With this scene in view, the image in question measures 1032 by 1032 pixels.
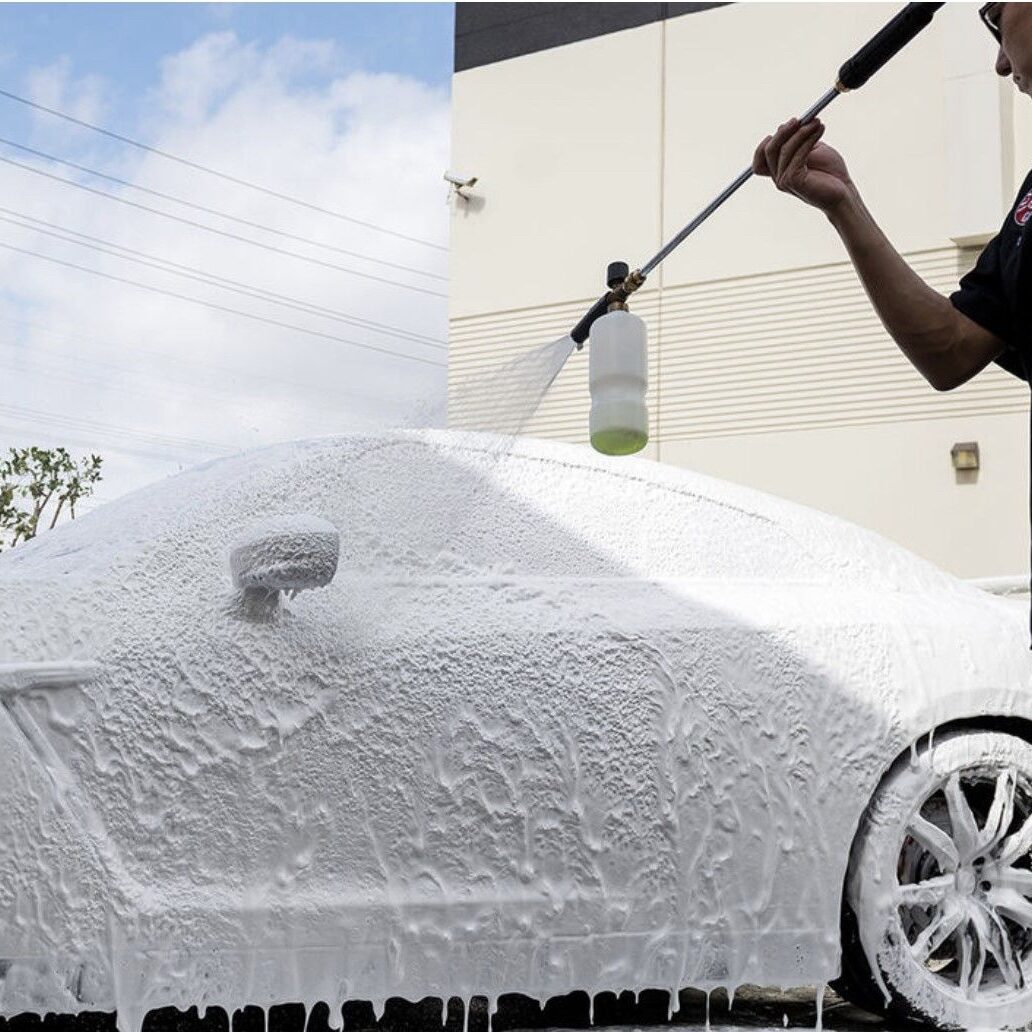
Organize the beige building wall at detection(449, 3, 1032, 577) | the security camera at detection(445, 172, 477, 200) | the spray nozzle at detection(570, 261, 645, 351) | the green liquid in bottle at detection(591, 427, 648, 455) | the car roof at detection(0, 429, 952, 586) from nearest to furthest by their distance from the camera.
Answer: the green liquid in bottle at detection(591, 427, 648, 455), the spray nozzle at detection(570, 261, 645, 351), the car roof at detection(0, 429, 952, 586), the beige building wall at detection(449, 3, 1032, 577), the security camera at detection(445, 172, 477, 200)

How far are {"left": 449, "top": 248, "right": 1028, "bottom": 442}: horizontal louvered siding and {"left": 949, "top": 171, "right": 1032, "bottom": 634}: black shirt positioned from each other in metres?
8.45

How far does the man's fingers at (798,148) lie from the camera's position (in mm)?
1970

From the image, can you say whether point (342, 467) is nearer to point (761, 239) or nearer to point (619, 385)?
point (619, 385)

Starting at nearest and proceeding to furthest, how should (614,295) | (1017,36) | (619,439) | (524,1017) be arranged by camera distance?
(1017,36), (619,439), (614,295), (524,1017)

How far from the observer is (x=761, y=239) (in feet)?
37.0

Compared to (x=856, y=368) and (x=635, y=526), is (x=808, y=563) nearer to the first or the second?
(x=635, y=526)

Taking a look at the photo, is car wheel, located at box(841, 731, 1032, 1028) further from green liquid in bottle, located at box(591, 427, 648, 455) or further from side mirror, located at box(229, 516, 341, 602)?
side mirror, located at box(229, 516, 341, 602)

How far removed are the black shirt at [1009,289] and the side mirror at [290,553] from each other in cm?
123

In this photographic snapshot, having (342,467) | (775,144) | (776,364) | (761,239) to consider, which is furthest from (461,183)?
(775,144)

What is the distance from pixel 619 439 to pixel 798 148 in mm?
752

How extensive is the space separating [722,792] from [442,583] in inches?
27.8

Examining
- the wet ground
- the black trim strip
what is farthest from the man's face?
the black trim strip

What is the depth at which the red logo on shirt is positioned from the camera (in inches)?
67.5

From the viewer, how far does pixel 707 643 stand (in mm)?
3020
